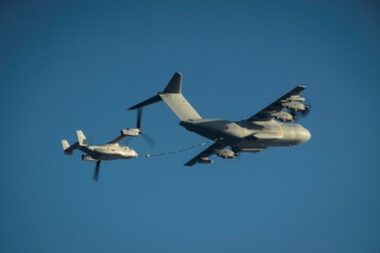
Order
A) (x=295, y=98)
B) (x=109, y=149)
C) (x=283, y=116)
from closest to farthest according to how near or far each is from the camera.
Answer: (x=295, y=98) → (x=283, y=116) → (x=109, y=149)

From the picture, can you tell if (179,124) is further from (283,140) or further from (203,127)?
(283,140)

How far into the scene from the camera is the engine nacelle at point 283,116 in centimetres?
5003

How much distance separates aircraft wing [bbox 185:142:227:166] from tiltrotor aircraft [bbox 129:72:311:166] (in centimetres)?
264

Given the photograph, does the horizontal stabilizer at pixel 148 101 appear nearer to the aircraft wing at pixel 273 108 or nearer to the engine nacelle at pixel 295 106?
the aircraft wing at pixel 273 108

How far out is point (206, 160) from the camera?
56.6 m

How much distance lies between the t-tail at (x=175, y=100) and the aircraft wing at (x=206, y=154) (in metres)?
6.42

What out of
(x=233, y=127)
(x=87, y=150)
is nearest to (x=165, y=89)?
(x=233, y=127)

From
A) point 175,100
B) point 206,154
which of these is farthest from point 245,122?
point 206,154

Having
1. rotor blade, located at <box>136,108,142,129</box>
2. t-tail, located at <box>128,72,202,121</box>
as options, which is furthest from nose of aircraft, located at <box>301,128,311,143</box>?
rotor blade, located at <box>136,108,142,129</box>

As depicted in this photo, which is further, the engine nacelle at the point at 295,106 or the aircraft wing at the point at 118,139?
the aircraft wing at the point at 118,139

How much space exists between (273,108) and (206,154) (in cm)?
867

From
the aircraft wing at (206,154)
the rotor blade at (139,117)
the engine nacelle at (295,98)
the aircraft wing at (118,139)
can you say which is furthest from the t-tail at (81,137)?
the engine nacelle at (295,98)

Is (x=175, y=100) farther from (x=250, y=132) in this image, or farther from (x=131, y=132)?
(x=131, y=132)

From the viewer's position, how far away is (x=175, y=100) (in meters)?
49.5
